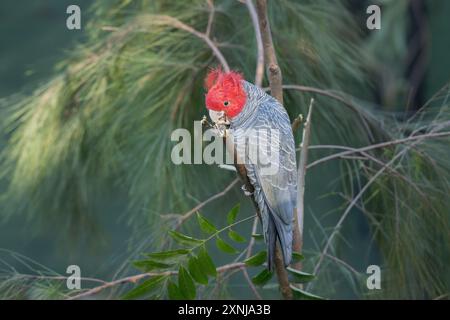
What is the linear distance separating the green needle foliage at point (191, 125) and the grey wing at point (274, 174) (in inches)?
8.3

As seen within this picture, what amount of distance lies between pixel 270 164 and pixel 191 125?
0.96 ft

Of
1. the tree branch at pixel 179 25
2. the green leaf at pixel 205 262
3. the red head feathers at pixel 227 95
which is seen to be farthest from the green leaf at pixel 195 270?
the tree branch at pixel 179 25

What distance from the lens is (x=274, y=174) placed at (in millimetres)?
574

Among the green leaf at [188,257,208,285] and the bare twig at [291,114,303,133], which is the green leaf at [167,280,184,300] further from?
the bare twig at [291,114,303,133]

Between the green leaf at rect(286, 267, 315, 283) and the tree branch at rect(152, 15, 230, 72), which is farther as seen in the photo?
the tree branch at rect(152, 15, 230, 72)

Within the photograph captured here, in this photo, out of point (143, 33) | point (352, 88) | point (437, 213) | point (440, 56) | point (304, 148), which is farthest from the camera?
point (440, 56)

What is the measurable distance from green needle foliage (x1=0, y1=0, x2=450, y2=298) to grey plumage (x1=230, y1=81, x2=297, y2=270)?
0.21 meters

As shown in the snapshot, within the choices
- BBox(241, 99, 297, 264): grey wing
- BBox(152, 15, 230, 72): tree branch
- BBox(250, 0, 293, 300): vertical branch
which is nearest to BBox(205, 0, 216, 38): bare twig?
BBox(152, 15, 230, 72): tree branch

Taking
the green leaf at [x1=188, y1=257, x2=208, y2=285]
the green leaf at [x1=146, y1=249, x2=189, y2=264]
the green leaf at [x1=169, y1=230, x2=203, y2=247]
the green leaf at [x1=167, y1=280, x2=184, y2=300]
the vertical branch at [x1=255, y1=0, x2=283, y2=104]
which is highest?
the vertical branch at [x1=255, y1=0, x2=283, y2=104]

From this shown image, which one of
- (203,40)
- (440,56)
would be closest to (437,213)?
(203,40)

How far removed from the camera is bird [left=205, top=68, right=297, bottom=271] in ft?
1.85
